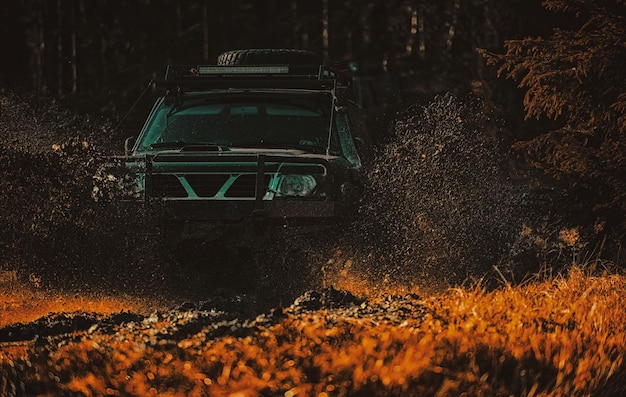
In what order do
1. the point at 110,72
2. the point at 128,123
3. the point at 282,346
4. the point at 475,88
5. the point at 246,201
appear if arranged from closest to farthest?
the point at 282,346
the point at 246,201
the point at 128,123
the point at 475,88
the point at 110,72

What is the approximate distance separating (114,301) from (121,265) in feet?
1.39

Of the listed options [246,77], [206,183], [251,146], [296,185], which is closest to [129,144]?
[246,77]

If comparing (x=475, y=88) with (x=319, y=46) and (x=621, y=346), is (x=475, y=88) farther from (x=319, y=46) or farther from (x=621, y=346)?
(x=319, y=46)

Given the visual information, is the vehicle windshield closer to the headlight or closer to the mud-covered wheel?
the headlight

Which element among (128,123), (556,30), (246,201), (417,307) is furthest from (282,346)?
(128,123)

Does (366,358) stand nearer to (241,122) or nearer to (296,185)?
(296,185)

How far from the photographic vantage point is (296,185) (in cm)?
1089

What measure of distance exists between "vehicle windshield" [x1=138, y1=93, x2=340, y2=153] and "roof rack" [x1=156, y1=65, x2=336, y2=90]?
0.49ft

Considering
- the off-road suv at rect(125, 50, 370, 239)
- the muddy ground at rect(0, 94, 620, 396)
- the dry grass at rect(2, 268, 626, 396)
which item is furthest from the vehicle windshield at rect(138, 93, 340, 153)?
the dry grass at rect(2, 268, 626, 396)

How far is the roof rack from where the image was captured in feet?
40.5

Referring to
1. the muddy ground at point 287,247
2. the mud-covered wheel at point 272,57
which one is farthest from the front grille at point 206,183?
the mud-covered wheel at point 272,57

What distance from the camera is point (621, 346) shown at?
785 cm

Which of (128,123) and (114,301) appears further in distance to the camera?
(128,123)

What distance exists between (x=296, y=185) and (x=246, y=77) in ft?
6.43
